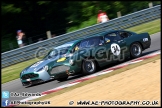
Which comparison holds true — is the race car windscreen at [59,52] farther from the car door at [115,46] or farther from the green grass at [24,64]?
the green grass at [24,64]

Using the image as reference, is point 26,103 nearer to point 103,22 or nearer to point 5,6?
point 103,22

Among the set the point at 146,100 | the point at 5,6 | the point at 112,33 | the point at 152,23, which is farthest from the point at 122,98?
the point at 5,6

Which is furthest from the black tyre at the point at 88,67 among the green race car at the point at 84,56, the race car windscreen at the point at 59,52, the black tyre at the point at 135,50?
the black tyre at the point at 135,50

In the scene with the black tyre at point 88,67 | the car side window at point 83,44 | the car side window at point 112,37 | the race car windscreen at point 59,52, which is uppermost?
the car side window at point 112,37

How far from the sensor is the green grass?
A: 49.4 ft

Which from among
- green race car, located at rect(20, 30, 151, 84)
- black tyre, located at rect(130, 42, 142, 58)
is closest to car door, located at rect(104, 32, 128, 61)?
green race car, located at rect(20, 30, 151, 84)

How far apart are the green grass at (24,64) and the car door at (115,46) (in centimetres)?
413

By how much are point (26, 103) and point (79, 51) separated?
128 inches

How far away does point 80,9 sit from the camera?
96.5ft

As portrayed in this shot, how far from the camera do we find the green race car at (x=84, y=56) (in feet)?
36.9

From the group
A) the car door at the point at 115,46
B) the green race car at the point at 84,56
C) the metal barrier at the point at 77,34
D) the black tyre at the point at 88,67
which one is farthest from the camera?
the metal barrier at the point at 77,34

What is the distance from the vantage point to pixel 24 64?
17.9 metres

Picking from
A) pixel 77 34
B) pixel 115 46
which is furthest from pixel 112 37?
pixel 77 34

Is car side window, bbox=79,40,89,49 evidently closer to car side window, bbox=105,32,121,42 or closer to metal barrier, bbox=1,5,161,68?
car side window, bbox=105,32,121,42
